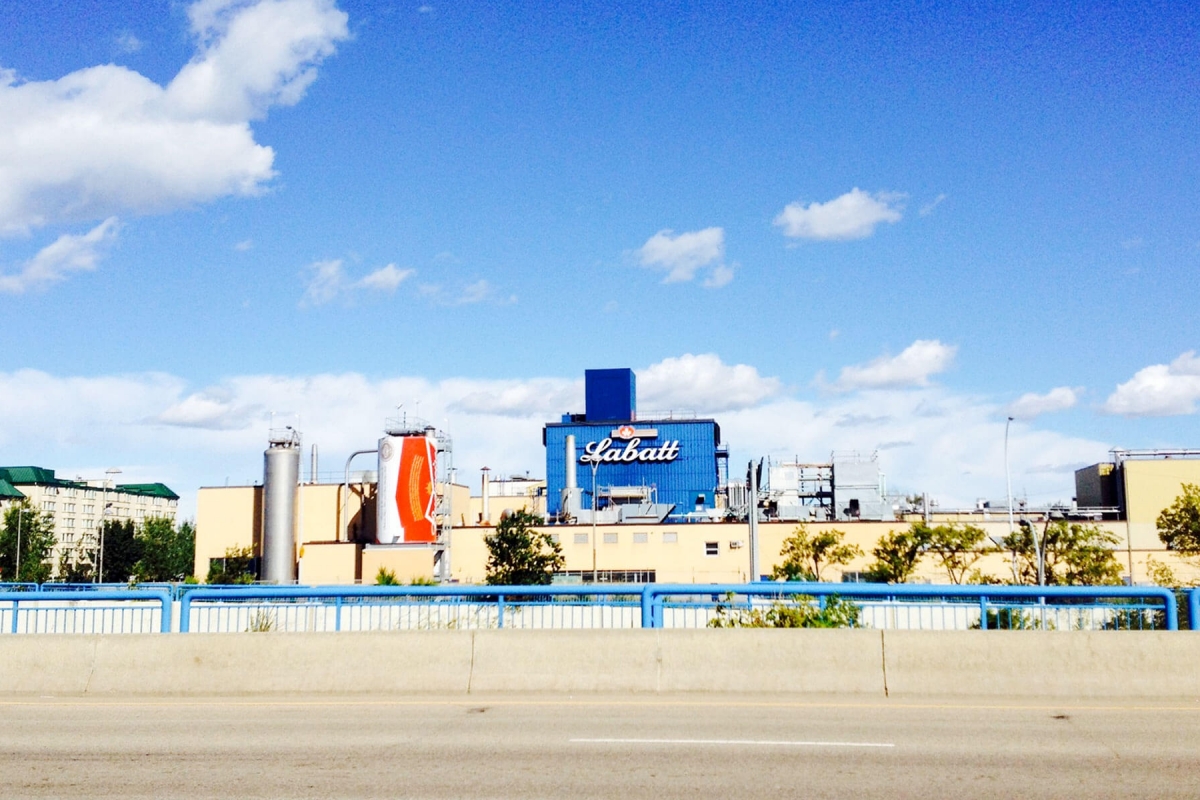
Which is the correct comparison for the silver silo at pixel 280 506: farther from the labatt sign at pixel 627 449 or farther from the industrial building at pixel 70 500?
the industrial building at pixel 70 500

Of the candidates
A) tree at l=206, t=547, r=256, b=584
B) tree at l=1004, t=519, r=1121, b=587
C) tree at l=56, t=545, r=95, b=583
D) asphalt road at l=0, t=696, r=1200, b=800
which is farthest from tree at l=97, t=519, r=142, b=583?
asphalt road at l=0, t=696, r=1200, b=800

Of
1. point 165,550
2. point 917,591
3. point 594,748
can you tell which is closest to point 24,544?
point 165,550

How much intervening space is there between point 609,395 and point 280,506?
37.5 meters

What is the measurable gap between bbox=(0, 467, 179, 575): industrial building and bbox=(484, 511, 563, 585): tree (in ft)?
277

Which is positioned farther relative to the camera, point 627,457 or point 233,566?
point 627,457

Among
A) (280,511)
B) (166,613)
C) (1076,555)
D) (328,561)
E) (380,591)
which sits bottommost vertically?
(328,561)

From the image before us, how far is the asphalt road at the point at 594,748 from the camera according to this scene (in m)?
9.21

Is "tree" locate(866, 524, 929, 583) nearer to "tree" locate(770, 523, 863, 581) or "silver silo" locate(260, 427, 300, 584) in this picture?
"tree" locate(770, 523, 863, 581)

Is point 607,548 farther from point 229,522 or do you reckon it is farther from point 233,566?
point 229,522

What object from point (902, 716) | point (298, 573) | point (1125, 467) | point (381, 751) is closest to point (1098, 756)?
point (902, 716)

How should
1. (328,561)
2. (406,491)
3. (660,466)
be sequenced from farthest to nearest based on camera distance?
1. (660,466)
2. (328,561)
3. (406,491)

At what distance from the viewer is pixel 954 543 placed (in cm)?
Result: 5691

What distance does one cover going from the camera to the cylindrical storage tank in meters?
80.0

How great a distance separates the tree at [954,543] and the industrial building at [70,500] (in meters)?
108
